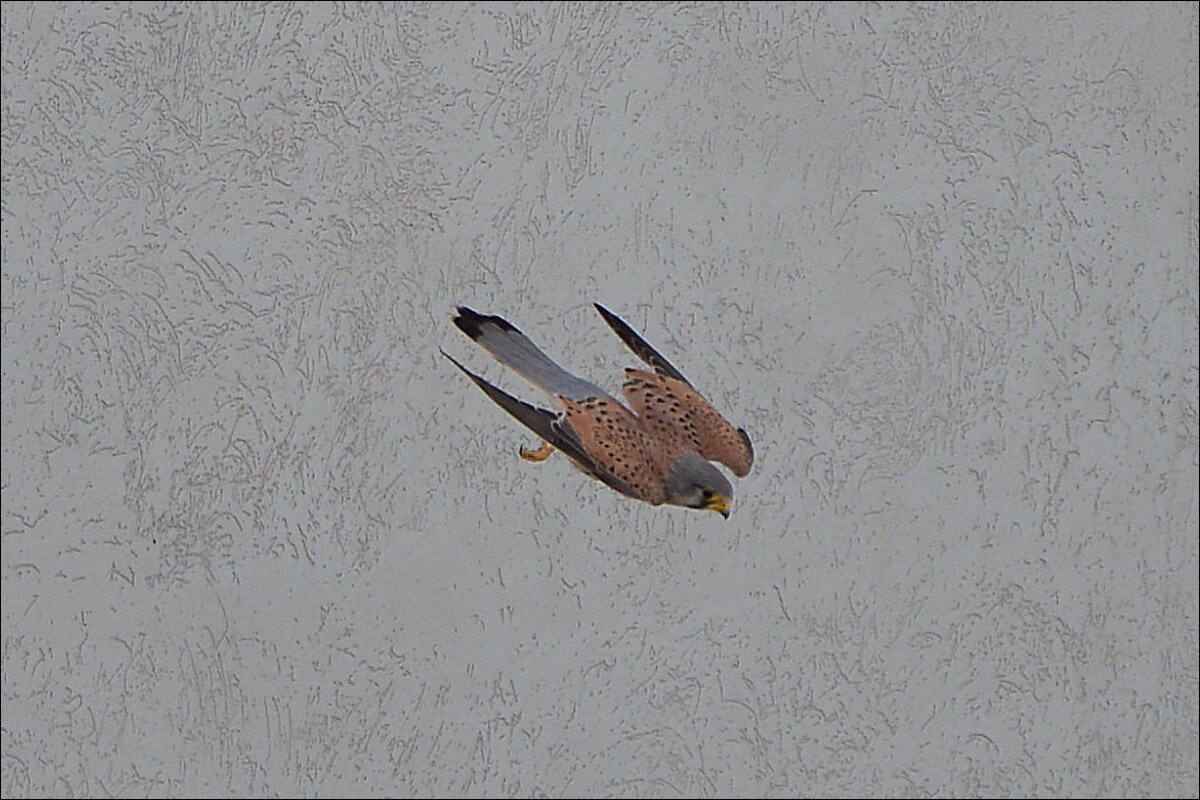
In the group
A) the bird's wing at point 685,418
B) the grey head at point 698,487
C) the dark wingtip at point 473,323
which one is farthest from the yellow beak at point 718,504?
the dark wingtip at point 473,323

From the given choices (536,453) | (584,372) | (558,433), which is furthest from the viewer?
(584,372)

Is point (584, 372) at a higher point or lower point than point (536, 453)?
lower

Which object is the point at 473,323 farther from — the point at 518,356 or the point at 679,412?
the point at 679,412

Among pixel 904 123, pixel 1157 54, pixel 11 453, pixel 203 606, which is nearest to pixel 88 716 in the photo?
pixel 203 606

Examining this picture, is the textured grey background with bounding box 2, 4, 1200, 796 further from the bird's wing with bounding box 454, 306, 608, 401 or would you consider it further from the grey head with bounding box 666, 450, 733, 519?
the grey head with bounding box 666, 450, 733, 519

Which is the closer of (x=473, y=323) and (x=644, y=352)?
(x=473, y=323)

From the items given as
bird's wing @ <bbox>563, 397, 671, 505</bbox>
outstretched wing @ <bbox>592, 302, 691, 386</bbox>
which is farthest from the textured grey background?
bird's wing @ <bbox>563, 397, 671, 505</bbox>

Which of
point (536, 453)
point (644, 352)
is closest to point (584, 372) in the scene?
point (644, 352)
